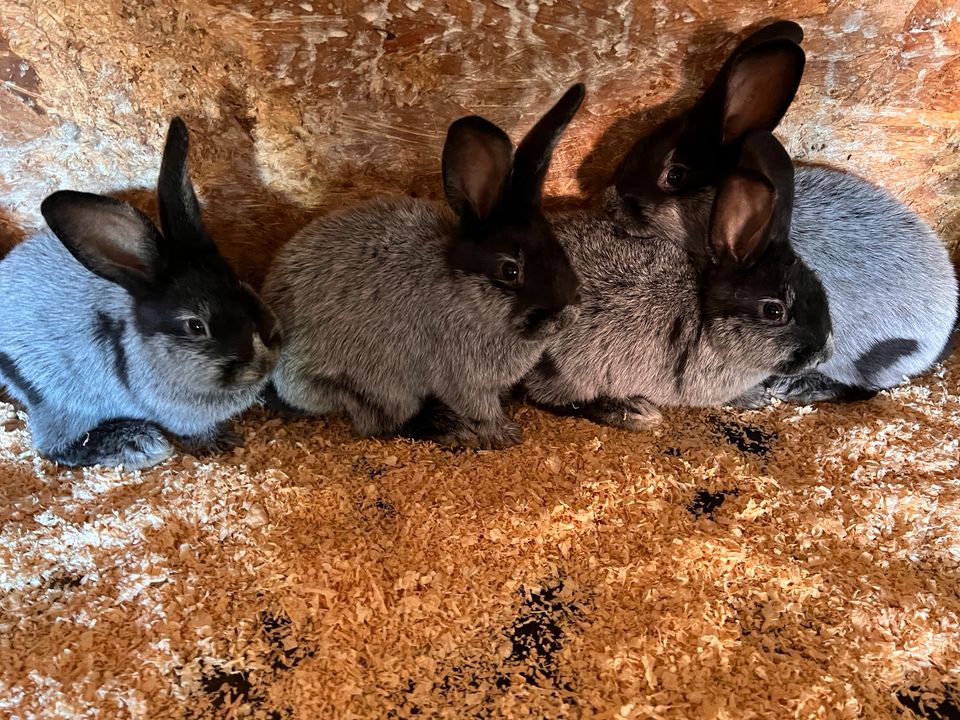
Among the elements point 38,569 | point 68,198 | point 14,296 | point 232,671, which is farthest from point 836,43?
point 38,569

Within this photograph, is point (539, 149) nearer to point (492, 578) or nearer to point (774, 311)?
point (774, 311)

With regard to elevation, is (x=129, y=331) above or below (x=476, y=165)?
below

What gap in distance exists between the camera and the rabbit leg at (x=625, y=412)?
268 centimetres

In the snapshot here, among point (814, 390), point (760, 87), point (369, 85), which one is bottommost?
point (814, 390)

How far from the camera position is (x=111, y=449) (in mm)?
2412

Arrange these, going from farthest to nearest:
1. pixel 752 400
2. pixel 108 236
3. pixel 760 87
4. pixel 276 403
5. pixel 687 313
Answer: pixel 752 400 → pixel 276 403 → pixel 687 313 → pixel 760 87 → pixel 108 236

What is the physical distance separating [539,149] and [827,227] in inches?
51.0

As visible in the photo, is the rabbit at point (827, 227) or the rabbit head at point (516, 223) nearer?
the rabbit head at point (516, 223)

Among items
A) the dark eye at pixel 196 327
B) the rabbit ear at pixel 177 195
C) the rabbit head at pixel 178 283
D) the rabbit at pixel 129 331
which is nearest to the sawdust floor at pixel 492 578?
the rabbit at pixel 129 331

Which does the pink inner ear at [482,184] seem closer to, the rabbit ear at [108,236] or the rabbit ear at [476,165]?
the rabbit ear at [476,165]

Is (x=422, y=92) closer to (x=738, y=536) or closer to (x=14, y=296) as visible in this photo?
(x=14, y=296)

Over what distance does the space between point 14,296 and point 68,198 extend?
0.72m

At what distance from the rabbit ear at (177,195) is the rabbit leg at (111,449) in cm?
77

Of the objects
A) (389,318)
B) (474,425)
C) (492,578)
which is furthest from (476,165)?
(492,578)
